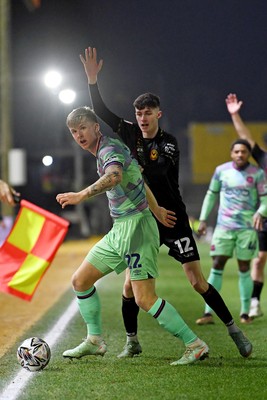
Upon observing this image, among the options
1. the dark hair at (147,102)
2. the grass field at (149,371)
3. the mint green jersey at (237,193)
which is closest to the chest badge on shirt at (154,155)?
the dark hair at (147,102)

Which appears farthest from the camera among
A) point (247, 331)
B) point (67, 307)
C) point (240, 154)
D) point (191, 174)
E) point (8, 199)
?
point (191, 174)

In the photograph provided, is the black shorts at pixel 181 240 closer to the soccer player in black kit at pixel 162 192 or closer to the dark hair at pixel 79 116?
the soccer player in black kit at pixel 162 192

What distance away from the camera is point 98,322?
298 inches

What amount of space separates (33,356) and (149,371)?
0.93 meters

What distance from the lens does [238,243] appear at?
10.4m

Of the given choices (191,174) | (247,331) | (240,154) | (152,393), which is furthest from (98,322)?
(191,174)

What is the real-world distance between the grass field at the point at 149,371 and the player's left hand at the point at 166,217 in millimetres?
1144

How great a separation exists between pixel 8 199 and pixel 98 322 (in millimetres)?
1642

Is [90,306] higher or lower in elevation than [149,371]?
higher

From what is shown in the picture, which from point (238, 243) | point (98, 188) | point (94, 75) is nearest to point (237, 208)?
point (238, 243)

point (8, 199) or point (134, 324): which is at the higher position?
point (8, 199)

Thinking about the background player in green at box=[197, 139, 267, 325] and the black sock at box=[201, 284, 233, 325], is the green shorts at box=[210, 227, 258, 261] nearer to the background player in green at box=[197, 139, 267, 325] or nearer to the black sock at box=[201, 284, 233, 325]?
the background player in green at box=[197, 139, 267, 325]

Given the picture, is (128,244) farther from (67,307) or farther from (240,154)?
(67,307)

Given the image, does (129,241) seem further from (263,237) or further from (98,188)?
(263,237)
